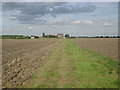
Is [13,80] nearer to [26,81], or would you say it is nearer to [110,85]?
[26,81]

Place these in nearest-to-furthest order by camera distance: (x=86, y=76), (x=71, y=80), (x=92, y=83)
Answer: (x=92, y=83), (x=71, y=80), (x=86, y=76)

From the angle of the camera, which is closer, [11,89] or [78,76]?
[11,89]

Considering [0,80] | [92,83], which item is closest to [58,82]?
[92,83]

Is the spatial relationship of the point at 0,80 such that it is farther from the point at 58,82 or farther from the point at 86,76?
the point at 86,76

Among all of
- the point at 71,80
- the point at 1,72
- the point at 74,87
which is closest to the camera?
the point at 74,87

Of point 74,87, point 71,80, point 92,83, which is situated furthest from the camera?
point 71,80

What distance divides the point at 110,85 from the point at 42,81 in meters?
3.47

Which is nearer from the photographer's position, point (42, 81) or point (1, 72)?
point (42, 81)

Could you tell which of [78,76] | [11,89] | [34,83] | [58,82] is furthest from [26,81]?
[78,76]

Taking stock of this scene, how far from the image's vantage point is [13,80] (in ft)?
28.1

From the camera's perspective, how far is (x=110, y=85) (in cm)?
750

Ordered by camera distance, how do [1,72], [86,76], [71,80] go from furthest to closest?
[1,72] < [86,76] < [71,80]

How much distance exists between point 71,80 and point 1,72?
5.00 metres

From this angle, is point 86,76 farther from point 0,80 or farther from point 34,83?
point 0,80
